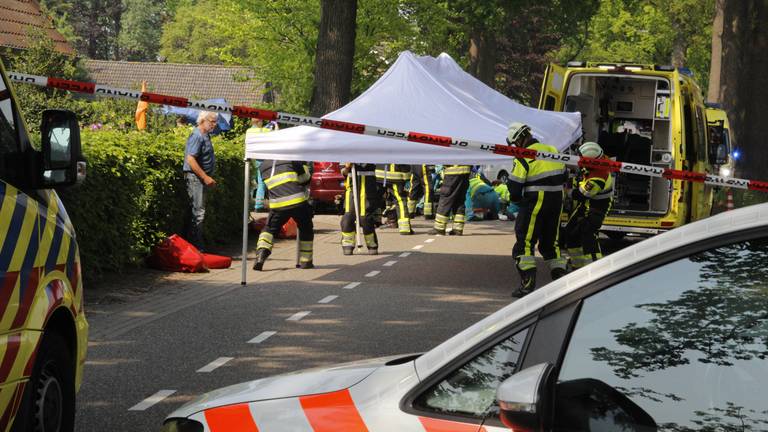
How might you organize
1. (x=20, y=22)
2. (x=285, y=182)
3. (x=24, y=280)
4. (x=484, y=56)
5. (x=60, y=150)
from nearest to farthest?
(x=24, y=280) → (x=60, y=150) → (x=285, y=182) → (x=484, y=56) → (x=20, y=22)

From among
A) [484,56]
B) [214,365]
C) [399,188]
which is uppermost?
[484,56]

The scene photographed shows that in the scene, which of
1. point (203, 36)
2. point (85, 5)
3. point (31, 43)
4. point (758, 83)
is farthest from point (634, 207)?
point (85, 5)

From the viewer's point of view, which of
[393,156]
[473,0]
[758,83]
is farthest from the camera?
[473,0]

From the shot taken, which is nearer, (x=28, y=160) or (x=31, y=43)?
(x=28, y=160)

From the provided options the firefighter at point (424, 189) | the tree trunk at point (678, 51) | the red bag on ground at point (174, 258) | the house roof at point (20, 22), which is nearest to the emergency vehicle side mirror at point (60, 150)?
the red bag on ground at point (174, 258)

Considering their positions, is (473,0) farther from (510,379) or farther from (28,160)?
(510,379)

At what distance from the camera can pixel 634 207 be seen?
1752 cm

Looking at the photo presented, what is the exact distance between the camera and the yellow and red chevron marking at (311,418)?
118 inches

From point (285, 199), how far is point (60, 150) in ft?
32.3

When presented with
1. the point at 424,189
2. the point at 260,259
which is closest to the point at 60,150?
the point at 260,259

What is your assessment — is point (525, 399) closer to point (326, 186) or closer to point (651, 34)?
point (326, 186)

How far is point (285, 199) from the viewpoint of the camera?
14625 mm

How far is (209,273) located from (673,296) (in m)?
11.8

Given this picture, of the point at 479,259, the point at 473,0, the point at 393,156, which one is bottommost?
the point at 479,259
